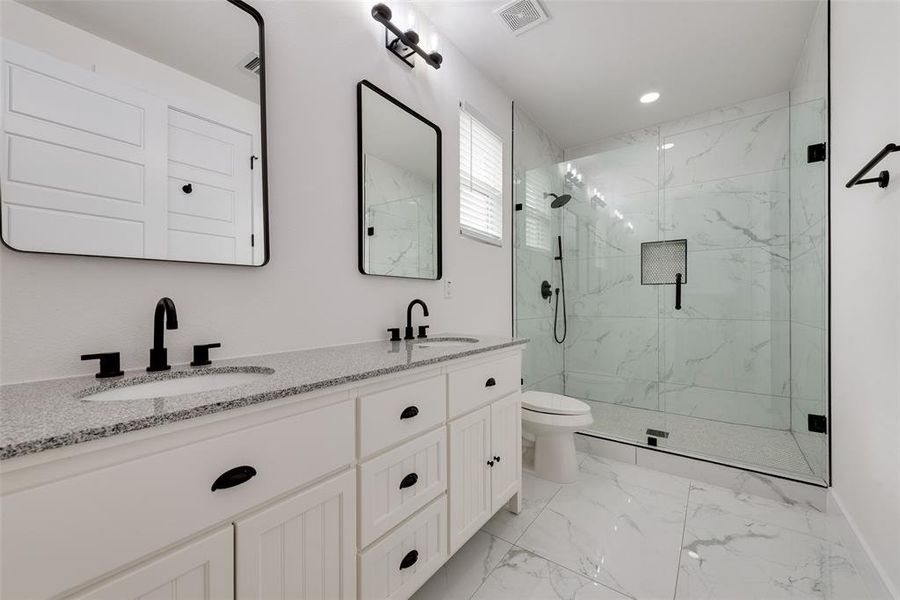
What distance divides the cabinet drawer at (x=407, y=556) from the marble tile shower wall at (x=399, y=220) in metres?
1.00

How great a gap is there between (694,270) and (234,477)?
10.4 feet

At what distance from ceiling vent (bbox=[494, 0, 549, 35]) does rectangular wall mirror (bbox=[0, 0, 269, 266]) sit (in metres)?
1.25

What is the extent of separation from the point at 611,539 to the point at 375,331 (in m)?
1.37

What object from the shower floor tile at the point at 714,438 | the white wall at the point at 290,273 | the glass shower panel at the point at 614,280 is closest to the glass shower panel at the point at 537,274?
the glass shower panel at the point at 614,280

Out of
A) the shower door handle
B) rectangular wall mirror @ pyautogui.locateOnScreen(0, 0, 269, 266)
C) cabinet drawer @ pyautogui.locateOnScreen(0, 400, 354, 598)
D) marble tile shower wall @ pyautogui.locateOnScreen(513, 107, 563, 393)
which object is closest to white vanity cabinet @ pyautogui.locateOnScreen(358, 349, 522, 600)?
cabinet drawer @ pyautogui.locateOnScreen(0, 400, 354, 598)

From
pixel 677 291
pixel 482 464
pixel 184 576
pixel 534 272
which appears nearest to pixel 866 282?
pixel 677 291

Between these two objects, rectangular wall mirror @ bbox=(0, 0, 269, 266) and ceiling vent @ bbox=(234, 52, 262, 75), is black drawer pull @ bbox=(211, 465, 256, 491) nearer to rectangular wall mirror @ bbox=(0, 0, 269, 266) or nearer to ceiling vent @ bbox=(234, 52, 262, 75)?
rectangular wall mirror @ bbox=(0, 0, 269, 266)

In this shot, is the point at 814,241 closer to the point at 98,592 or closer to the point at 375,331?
the point at 375,331

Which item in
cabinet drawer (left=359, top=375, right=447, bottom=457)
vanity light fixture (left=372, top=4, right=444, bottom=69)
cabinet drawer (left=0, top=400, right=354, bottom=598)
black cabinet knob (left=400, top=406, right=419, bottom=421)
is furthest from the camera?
vanity light fixture (left=372, top=4, right=444, bottom=69)

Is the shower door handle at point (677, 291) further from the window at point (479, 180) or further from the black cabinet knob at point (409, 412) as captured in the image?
A: the black cabinet knob at point (409, 412)

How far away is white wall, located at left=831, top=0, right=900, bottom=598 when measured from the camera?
115cm

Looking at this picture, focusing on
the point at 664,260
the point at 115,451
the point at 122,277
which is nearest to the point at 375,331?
the point at 122,277

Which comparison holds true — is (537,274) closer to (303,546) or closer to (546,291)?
(546,291)

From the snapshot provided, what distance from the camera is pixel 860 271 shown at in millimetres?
1414
